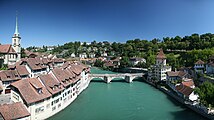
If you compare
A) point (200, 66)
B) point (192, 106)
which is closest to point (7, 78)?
point (192, 106)

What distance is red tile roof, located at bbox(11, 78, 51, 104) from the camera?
19722 mm

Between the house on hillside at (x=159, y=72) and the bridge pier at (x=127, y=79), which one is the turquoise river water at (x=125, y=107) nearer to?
the house on hillside at (x=159, y=72)

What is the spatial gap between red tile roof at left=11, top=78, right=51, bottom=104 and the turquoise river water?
2.95 meters

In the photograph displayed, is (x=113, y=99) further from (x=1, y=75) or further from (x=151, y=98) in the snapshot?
(x=1, y=75)

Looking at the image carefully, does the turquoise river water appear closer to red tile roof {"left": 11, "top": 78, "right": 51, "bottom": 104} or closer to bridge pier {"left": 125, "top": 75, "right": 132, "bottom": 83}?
red tile roof {"left": 11, "top": 78, "right": 51, "bottom": 104}

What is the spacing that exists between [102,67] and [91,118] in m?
56.0

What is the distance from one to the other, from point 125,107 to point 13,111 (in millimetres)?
14494

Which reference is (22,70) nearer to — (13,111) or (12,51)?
(12,51)

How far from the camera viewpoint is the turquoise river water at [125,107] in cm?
2380

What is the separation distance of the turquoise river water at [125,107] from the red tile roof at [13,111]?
421cm

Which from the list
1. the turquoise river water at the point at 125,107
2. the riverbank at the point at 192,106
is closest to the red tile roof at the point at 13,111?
the turquoise river water at the point at 125,107

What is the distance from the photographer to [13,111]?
58.4 ft

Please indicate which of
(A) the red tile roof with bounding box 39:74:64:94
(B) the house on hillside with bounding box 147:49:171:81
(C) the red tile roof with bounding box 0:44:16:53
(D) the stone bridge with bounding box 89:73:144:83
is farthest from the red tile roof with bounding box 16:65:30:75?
(B) the house on hillside with bounding box 147:49:171:81

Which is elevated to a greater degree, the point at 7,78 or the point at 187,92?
the point at 7,78
